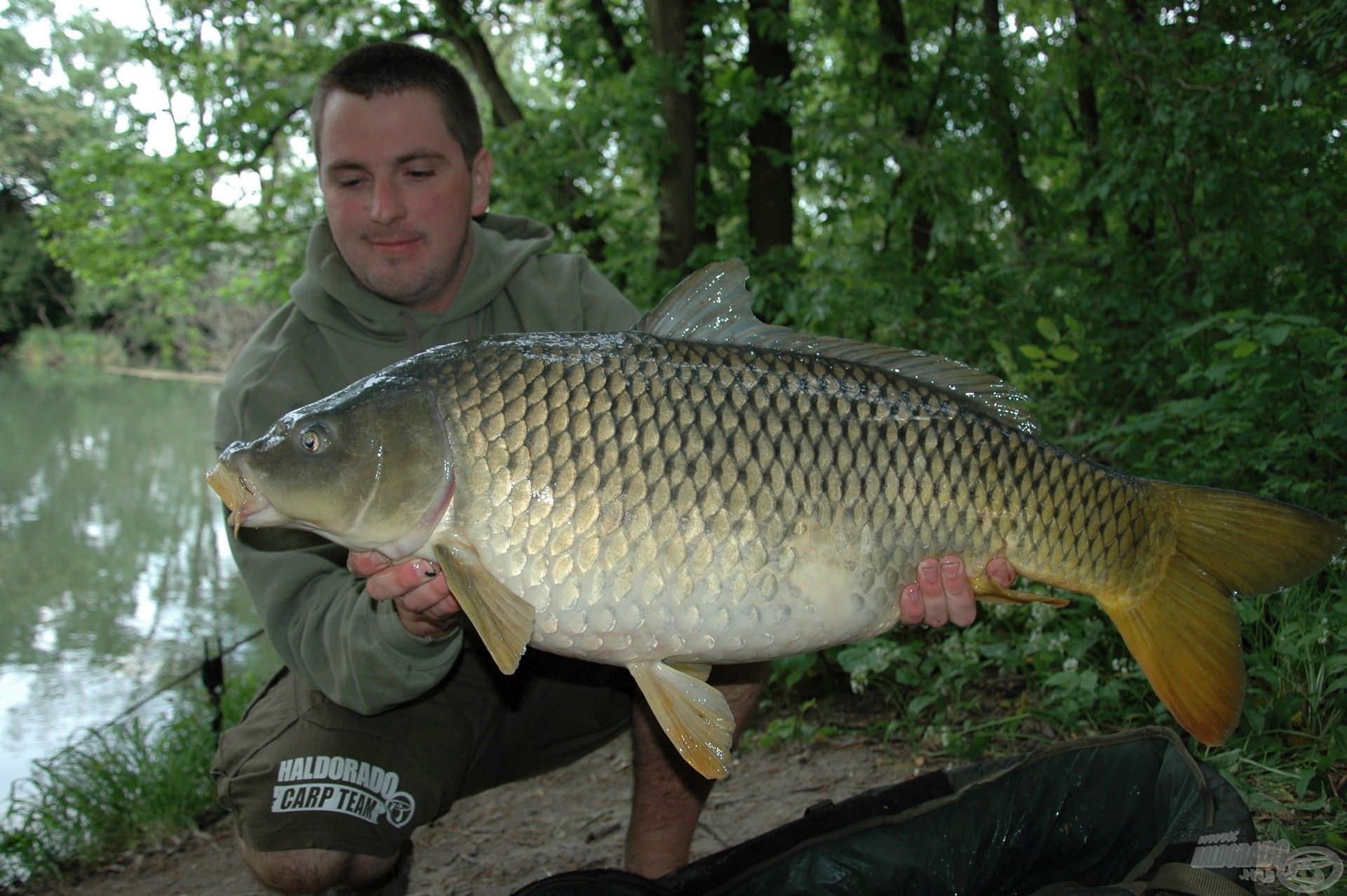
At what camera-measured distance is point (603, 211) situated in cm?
412

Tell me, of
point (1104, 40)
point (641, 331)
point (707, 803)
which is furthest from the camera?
point (1104, 40)

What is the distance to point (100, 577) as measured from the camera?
19.0 ft

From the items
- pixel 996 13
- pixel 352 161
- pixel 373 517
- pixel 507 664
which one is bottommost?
pixel 507 664

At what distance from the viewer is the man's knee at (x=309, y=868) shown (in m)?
1.42

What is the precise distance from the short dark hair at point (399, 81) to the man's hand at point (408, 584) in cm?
80

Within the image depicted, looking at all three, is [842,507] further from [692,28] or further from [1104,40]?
[692,28]

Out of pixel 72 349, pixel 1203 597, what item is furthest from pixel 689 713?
pixel 72 349

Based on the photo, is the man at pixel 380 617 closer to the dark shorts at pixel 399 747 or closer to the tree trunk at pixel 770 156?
the dark shorts at pixel 399 747

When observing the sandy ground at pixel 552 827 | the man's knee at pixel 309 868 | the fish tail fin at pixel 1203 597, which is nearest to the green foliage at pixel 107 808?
the sandy ground at pixel 552 827

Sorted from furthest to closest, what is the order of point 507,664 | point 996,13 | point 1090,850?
point 996,13 → point 1090,850 → point 507,664

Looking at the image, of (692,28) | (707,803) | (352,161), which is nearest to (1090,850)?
(707,803)

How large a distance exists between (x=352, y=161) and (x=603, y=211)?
8.49 feet

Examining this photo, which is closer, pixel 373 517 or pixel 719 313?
pixel 373 517

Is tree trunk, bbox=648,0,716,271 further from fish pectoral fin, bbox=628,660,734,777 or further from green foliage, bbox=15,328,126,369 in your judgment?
green foliage, bbox=15,328,126,369
